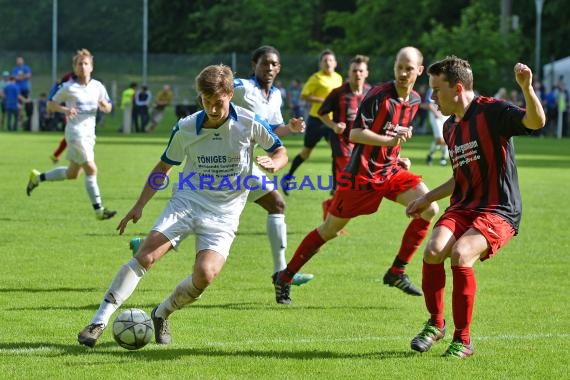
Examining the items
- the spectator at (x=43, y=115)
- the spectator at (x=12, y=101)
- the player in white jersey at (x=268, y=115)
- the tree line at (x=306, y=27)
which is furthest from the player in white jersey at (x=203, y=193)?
the tree line at (x=306, y=27)

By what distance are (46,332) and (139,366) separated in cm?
113

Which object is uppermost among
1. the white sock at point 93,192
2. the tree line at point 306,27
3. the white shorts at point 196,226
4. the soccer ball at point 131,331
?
the tree line at point 306,27

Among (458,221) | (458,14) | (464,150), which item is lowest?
(458,221)

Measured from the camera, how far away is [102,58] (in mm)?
47188

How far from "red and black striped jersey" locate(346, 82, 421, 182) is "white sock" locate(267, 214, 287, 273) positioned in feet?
2.27

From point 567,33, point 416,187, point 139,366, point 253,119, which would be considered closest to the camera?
point 139,366

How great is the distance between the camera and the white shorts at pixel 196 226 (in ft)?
23.2

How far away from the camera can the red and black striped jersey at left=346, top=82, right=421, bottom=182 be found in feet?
30.0

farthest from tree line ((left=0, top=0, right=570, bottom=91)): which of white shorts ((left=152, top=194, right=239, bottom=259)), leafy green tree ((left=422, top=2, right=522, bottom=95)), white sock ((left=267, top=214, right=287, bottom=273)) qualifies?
white shorts ((left=152, top=194, right=239, bottom=259))

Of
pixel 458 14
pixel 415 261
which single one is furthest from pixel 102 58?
pixel 415 261

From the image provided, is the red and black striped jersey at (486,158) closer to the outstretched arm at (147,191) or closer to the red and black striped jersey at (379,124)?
the outstretched arm at (147,191)

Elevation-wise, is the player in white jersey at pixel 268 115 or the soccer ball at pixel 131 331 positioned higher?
the player in white jersey at pixel 268 115

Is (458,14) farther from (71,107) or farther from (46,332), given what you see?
(46,332)

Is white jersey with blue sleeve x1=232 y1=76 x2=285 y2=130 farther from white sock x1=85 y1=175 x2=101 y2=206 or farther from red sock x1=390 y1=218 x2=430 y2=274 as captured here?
white sock x1=85 y1=175 x2=101 y2=206
